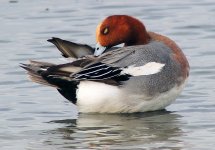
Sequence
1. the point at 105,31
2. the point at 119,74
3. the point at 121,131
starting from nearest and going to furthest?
the point at 121,131 < the point at 119,74 < the point at 105,31

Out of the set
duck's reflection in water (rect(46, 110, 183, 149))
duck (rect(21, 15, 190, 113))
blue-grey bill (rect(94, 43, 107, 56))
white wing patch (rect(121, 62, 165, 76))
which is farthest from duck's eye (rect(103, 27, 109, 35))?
duck's reflection in water (rect(46, 110, 183, 149))

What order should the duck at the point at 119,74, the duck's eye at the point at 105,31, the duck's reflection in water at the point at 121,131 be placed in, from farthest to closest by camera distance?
the duck's eye at the point at 105,31, the duck at the point at 119,74, the duck's reflection in water at the point at 121,131

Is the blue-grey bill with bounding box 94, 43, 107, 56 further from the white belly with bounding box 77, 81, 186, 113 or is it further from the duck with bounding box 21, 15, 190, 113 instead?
the white belly with bounding box 77, 81, 186, 113

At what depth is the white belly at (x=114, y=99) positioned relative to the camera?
9.78 metres

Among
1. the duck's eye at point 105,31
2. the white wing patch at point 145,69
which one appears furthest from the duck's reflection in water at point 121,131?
the duck's eye at point 105,31

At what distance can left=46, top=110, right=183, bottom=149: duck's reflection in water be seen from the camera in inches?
347

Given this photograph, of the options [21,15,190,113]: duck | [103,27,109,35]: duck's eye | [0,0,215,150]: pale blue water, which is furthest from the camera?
[103,27,109,35]: duck's eye

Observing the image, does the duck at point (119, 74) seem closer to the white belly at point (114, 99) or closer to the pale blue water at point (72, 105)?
the white belly at point (114, 99)

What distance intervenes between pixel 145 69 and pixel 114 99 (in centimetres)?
41

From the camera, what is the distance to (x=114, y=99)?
9.84 meters

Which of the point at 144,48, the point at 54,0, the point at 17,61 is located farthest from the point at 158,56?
the point at 54,0

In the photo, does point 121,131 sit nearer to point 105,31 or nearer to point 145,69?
point 145,69

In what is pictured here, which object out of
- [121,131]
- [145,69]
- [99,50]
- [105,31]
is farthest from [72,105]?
[121,131]

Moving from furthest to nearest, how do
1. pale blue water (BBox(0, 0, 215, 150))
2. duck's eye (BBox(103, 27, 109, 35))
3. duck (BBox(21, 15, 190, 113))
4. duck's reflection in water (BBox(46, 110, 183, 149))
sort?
duck's eye (BBox(103, 27, 109, 35)) < duck (BBox(21, 15, 190, 113)) < pale blue water (BBox(0, 0, 215, 150)) < duck's reflection in water (BBox(46, 110, 183, 149))
